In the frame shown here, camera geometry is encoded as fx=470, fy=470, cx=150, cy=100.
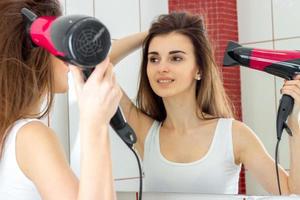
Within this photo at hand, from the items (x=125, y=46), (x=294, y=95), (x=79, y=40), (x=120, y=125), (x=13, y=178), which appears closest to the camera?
(x=79, y=40)

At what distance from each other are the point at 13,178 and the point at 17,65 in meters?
0.19

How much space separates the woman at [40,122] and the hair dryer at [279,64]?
1.42ft

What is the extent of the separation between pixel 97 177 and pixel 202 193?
532mm

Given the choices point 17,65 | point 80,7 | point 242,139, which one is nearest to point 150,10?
point 80,7

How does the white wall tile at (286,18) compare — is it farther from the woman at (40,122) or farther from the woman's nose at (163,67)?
the woman at (40,122)

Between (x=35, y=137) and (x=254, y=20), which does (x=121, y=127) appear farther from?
(x=254, y=20)

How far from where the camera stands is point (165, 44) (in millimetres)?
1192

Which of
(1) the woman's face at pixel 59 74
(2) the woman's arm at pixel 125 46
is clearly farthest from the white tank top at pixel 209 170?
(1) the woman's face at pixel 59 74

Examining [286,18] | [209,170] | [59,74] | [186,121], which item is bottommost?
[209,170]

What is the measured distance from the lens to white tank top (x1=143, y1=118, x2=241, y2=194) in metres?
1.14

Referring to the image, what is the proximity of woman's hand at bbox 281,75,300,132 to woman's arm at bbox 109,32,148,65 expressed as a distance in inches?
16.1

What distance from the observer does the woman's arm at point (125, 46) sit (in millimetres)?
1263

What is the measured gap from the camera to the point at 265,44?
108cm

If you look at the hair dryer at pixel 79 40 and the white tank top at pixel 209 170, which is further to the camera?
the white tank top at pixel 209 170
